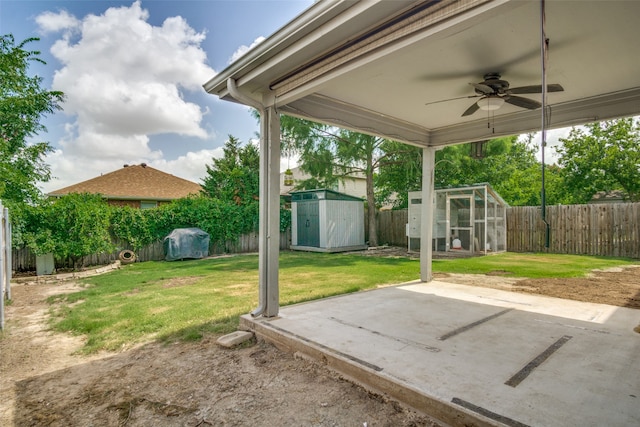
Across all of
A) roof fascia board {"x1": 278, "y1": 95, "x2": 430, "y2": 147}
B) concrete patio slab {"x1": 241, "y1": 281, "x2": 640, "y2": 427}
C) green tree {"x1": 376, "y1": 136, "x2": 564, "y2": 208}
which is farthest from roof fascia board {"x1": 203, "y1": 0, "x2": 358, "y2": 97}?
green tree {"x1": 376, "y1": 136, "x2": 564, "y2": 208}

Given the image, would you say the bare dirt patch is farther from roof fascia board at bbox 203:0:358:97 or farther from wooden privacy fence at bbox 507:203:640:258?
wooden privacy fence at bbox 507:203:640:258

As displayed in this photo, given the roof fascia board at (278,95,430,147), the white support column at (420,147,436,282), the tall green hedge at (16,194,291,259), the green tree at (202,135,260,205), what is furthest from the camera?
the green tree at (202,135,260,205)

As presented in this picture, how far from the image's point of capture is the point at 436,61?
117 inches

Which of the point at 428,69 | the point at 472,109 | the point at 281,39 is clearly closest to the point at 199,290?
the point at 281,39

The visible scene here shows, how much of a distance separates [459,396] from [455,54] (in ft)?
8.67

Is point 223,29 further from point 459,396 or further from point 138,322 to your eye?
point 459,396

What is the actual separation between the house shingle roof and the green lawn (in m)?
8.26

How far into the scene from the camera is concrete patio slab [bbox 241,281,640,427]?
1837mm

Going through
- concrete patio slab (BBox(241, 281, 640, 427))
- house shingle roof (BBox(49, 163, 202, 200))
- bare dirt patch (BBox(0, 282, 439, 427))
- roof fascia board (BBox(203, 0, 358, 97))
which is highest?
house shingle roof (BBox(49, 163, 202, 200))

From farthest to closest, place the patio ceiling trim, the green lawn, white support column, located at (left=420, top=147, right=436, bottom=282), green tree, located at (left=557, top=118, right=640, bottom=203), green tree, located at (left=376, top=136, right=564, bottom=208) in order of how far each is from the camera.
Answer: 1. green tree, located at (left=557, top=118, right=640, bottom=203)
2. green tree, located at (left=376, top=136, right=564, bottom=208)
3. white support column, located at (left=420, top=147, right=436, bottom=282)
4. the green lawn
5. the patio ceiling trim

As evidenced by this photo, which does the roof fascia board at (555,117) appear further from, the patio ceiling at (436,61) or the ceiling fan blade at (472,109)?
the ceiling fan blade at (472,109)

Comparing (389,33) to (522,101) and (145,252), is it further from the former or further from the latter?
(145,252)

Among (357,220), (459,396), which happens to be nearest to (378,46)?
(459,396)

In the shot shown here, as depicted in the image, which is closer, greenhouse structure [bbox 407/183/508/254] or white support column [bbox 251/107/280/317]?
white support column [bbox 251/107/280/317]
